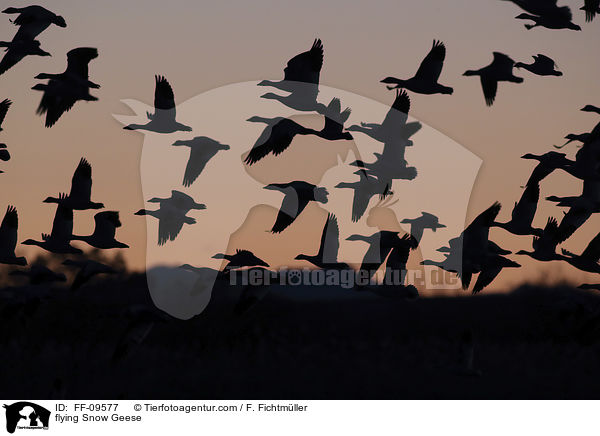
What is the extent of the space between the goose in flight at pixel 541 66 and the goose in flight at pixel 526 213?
3.04 m

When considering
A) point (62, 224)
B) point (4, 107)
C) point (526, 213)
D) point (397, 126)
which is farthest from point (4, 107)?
point (526, 213)

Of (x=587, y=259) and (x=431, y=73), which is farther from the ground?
(x=431, y=73)

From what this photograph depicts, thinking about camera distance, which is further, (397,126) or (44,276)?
(397,126)

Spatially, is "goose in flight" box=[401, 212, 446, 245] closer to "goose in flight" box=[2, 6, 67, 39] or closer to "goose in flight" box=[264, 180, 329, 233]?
"goose in flight" box=[264, 180, 329, 233]

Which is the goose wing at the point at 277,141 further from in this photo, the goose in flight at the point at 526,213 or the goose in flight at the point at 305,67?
the goose in flight at the point at 526,213

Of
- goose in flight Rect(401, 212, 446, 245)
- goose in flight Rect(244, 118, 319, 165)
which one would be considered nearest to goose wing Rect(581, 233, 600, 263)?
goose in flight Rect(401, 212, 446, 245)

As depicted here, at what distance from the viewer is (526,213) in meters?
26.5

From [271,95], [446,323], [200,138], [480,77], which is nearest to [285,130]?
[271,95]

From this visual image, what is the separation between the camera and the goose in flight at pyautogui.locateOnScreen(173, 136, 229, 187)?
26688 millimetres

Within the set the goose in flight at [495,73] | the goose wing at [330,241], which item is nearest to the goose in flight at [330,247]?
the goose wing at [330,241]

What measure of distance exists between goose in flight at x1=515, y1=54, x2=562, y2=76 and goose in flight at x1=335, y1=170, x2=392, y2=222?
15.6 feet

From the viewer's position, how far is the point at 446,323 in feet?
116

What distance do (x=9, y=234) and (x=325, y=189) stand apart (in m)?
9.07

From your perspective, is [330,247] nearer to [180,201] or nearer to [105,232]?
[180,201]
